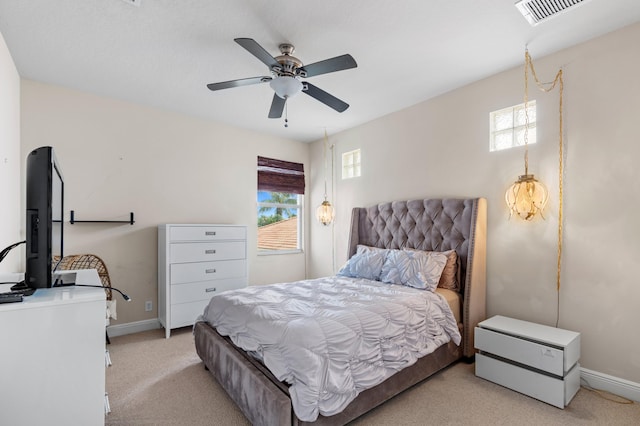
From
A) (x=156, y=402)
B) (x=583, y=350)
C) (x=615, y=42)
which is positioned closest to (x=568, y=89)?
(x=615, y=42)

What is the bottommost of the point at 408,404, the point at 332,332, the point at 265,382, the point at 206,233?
the point at 408,404

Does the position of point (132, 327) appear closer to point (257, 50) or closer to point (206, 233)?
point (206, 233)

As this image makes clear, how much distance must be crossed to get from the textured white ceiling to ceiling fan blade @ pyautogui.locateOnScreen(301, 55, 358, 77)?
31 centimetres

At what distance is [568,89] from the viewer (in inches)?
99.5

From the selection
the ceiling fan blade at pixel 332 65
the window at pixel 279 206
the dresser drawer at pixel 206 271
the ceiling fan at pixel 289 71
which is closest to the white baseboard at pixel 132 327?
the dresser drawer at pixel 206 271

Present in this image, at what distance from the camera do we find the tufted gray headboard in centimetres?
282

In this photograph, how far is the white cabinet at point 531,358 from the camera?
2115 mm

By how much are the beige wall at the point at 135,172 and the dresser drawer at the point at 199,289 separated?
0.50 meters

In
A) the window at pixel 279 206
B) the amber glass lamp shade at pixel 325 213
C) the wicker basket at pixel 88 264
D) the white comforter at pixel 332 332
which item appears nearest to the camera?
the white comforter at pixel 332 332

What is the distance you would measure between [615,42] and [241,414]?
3.72 m

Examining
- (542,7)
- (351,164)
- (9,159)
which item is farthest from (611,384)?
(9,159)

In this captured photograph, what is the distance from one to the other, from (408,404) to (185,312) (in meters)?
2.52

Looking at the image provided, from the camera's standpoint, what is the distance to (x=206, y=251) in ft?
12.1

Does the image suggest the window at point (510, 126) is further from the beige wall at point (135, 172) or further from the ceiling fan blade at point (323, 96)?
the beige wall at point (135, 172)
